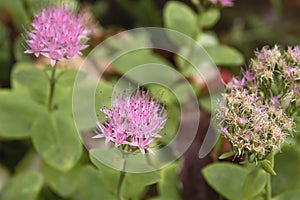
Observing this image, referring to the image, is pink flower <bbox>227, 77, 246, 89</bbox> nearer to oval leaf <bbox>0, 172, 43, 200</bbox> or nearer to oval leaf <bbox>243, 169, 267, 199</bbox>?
oval leaf <bbox>243, 169, 267, 199</bbox>

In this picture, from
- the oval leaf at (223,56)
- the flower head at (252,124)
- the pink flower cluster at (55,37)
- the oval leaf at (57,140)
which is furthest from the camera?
the oval leaf at (223,56)

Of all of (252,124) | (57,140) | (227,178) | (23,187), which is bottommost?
(23,187)

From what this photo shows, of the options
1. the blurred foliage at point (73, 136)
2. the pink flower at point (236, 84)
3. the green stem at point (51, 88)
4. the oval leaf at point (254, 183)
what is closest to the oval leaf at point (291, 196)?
the blurred foliage at point (73, 136)

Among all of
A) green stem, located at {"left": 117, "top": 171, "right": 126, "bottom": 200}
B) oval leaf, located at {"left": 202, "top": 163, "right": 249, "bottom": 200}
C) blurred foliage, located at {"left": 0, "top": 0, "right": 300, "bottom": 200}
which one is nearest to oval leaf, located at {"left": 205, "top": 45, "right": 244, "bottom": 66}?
blurred foliage, located at {"left": 0, "top": 0, "right": 300, "bottom": 200}

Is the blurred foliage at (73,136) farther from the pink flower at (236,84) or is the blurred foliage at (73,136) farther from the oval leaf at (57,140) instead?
the pink flower at (236,84)

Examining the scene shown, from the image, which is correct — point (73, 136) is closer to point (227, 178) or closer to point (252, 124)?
point (227, 178)

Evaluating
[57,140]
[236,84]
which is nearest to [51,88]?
[57,140]
